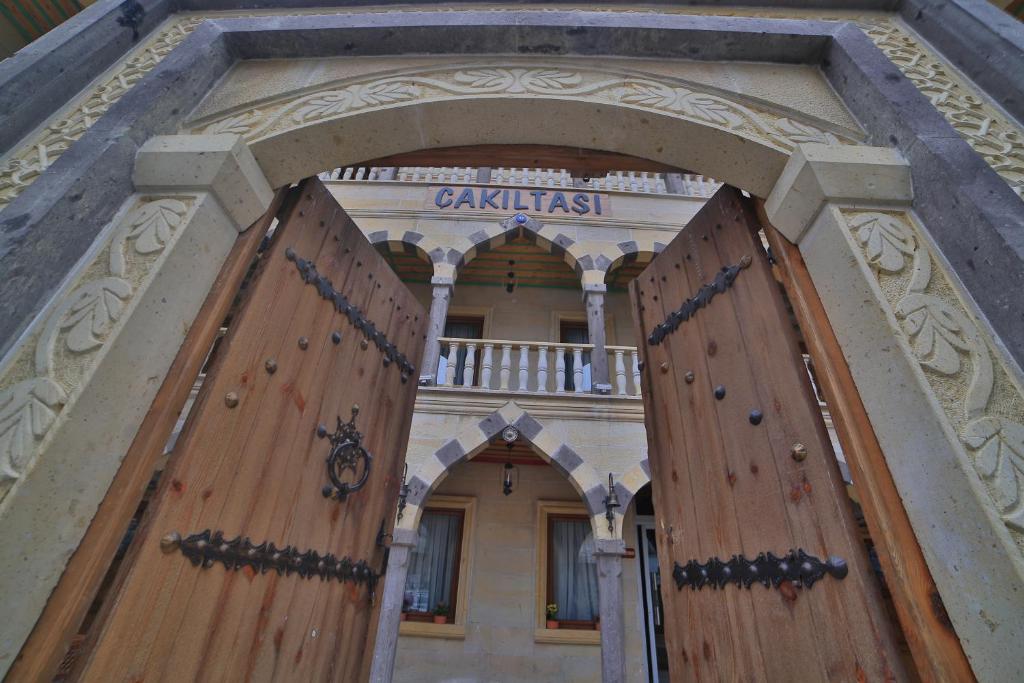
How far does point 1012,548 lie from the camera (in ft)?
2.98

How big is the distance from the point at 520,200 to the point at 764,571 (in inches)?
314

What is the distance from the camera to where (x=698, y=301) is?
210 centimetres

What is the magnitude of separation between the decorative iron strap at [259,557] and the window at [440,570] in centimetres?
518

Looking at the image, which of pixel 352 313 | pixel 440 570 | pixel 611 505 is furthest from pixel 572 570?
pixel 352 313

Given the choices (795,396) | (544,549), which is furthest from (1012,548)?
(544,549)

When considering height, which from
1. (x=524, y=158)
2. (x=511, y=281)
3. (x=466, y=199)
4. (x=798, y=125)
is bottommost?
(x=798, y=125)

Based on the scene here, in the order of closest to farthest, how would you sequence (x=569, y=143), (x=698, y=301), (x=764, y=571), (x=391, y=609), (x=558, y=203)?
1. (x=764, y=571)
2. (x=569, y=143)
3. (x=698, y=301)
4. (x=391, y=609)
5. (x=558, y=203)

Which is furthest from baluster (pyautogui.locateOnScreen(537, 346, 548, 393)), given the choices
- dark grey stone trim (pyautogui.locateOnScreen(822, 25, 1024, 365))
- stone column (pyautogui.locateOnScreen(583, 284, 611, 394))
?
dark grey stone trim (pyautogui.locateOnScreen(822, 25, 1024, 365))

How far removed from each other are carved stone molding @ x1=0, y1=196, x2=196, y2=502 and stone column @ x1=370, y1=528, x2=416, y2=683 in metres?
3.98

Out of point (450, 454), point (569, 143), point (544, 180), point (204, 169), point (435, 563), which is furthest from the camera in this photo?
point (544, 180)

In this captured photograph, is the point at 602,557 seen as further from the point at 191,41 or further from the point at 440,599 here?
→ the point at 191,41

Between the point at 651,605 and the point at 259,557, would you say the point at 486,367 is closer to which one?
the point at 651,605

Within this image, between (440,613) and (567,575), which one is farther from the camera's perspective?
(567,575)

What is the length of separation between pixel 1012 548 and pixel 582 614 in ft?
22.9
